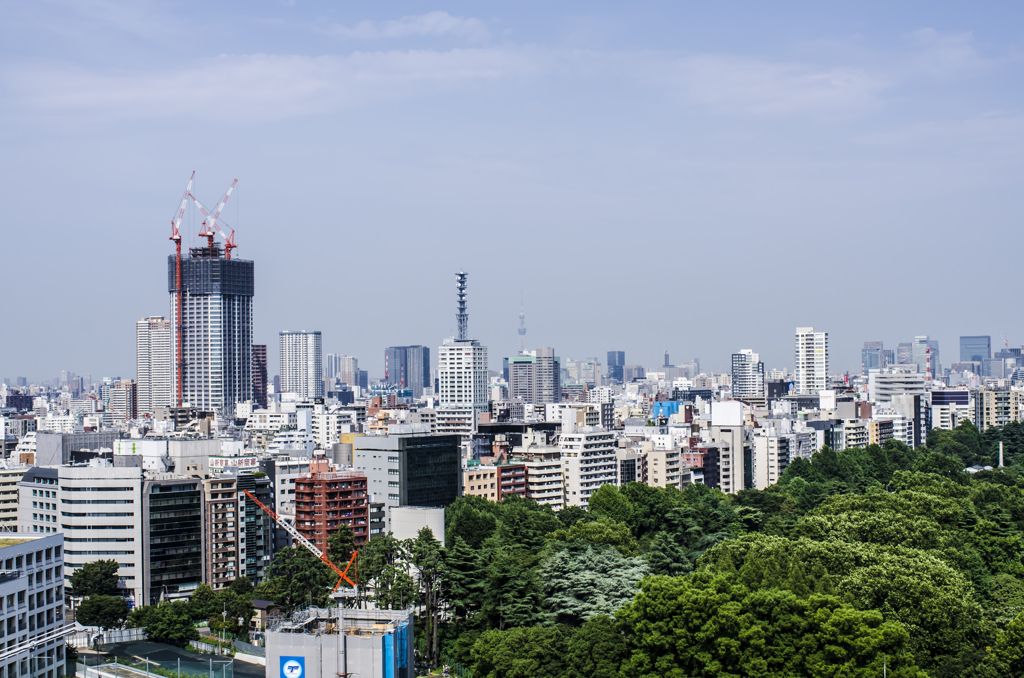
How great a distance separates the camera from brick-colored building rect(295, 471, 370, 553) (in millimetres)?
52188

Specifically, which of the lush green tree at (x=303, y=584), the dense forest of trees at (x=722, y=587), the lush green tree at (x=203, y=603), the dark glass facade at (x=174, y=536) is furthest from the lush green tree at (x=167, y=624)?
the dense forest of trees at (x=722, y=587)

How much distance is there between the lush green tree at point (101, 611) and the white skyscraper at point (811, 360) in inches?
4813

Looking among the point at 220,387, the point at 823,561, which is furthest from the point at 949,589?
the point at 220,387

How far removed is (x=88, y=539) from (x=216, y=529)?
5024mm

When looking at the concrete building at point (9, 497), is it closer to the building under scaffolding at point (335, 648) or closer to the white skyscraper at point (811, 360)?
the building under scaffolding at point (335, 648)

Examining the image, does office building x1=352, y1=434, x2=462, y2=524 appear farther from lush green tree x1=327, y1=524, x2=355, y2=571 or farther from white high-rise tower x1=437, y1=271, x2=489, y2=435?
white high-rise tower x1=437, y1=271, x2=489, y2=435

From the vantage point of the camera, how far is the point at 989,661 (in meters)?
25.9

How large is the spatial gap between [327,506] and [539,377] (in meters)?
122

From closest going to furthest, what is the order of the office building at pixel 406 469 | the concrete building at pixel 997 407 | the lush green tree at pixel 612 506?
the lush green tree at pixel 612 506, the office building at pixel 406 469, the concrete building at pixel 997 407

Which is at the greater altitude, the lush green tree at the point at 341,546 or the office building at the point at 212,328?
the office building at the point at 212,328

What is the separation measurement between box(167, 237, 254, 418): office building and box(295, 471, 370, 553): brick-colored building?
104 metres

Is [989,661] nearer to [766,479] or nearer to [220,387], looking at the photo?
[766,479]

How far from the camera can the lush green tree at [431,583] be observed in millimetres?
36656

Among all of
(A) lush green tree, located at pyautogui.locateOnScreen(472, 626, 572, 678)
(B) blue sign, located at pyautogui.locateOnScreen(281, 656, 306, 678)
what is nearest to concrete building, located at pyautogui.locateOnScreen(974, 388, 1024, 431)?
Answer: (A) lush green tree, located at pyautogui.locateOnScreen(472, 626, 572, 678)
